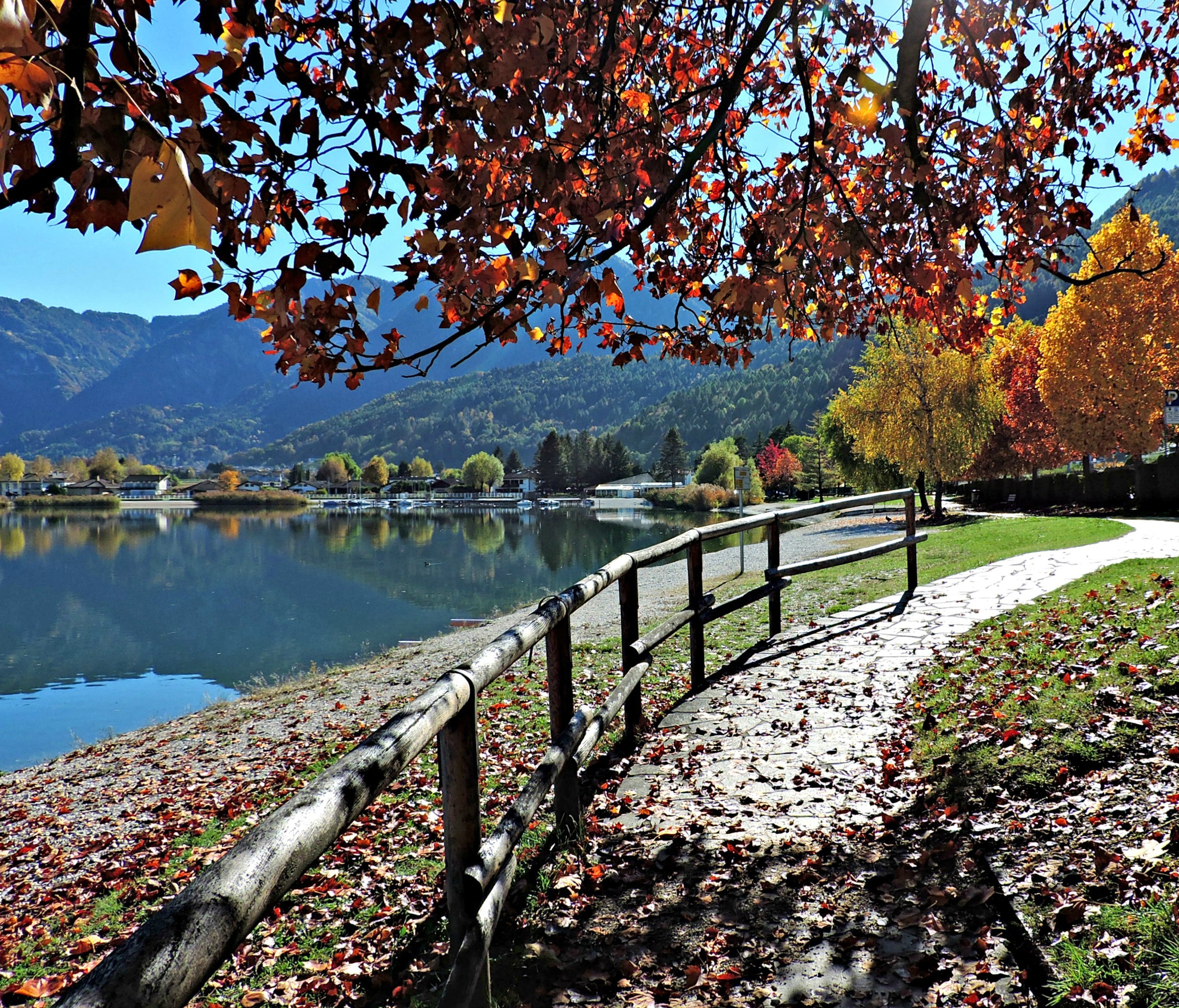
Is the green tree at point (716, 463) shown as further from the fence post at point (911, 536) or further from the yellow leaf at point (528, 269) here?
the yellow leaf at point (528, 269)

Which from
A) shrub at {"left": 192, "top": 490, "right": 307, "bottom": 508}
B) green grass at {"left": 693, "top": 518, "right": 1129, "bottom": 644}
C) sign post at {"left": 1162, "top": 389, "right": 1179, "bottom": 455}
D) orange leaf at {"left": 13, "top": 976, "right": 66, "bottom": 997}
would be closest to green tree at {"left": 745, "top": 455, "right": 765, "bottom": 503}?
green grass at {"left": 693, "top": 518, "right": 1129, "bottom": 644}

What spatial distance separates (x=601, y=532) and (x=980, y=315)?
62686 millimetres

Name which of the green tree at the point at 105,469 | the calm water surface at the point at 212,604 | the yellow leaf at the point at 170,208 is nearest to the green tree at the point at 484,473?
the green tree at the point at 105,469

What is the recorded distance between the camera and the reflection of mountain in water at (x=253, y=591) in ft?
79.6

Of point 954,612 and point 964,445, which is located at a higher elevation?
point 964,445

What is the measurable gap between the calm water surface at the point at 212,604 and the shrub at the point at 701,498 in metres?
15.6

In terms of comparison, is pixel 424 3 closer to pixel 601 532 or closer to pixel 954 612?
pixel 954 612

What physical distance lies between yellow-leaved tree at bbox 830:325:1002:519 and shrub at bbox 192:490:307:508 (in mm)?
136383

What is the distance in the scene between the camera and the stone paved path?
471 cm

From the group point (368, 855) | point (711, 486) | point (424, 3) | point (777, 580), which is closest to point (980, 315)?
point (777, 580)

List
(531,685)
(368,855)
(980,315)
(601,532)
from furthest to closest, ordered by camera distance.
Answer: (601,532), (531,685), (980,315), (368,855)

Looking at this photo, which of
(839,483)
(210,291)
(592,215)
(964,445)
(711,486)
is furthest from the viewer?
(711,486)

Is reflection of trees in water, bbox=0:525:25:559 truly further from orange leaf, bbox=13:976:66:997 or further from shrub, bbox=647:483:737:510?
shrub, bbox=647:483:737:510

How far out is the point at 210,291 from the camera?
144 inches
